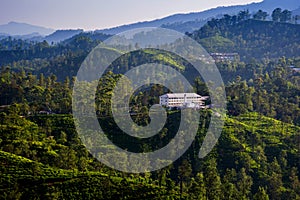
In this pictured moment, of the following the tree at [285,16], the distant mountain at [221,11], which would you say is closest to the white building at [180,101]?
the tree at [285,16]

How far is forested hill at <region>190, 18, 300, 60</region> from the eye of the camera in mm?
58438

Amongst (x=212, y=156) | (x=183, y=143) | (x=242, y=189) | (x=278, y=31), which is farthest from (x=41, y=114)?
(x=278, y=31)

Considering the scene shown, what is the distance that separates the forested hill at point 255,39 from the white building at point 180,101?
32182mm

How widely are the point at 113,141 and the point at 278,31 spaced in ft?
153

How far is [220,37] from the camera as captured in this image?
6362cm

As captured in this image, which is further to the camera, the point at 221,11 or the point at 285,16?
the point at 221,11

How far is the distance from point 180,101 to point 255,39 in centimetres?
3967

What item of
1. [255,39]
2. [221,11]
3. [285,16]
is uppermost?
[221,11]

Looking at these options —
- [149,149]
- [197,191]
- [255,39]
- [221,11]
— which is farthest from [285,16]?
[221,11]

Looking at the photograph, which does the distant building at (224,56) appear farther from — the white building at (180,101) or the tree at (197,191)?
the tree at (197,191)

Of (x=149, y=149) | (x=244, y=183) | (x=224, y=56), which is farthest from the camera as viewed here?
(x=224, y=56)

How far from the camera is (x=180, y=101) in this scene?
26.5 metres

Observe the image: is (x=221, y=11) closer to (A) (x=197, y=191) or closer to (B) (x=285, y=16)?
(B) (x=285, y=16)

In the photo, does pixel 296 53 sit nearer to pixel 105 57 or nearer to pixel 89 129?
pixel 105 57
